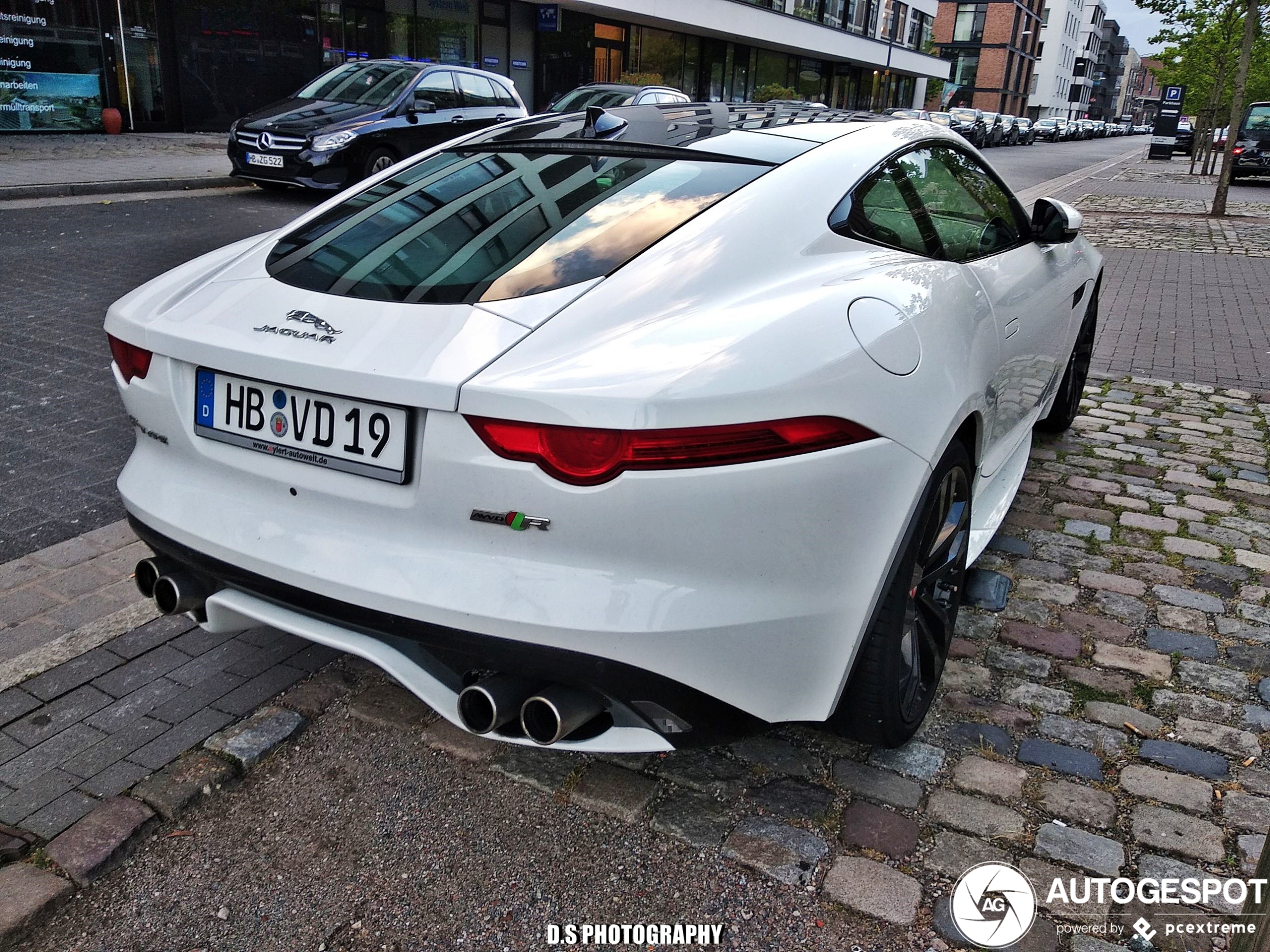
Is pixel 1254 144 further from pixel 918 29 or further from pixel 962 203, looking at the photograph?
pixel 918 29

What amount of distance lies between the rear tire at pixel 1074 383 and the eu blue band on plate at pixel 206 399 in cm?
400

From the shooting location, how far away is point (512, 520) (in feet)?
6.40

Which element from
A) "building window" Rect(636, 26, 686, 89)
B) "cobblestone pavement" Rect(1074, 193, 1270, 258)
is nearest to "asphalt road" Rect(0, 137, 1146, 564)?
"cobblestone pavement" Rect(1074, 193, 1270, 258)

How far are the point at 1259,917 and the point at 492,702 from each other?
1.32 metres

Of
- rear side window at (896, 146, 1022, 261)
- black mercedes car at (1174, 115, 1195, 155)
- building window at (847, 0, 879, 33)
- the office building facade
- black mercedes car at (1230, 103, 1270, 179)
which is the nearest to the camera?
rear side window at (896, 146, 1022, 261)

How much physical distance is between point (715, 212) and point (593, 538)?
94 cm

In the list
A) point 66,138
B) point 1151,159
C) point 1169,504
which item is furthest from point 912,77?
point 1169,504

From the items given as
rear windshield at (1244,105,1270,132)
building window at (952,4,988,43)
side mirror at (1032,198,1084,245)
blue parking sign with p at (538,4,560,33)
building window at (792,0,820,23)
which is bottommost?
side mirror at (1032,198,1084,245)

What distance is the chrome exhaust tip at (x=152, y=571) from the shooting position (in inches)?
97.9

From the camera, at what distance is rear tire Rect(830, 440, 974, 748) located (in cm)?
229

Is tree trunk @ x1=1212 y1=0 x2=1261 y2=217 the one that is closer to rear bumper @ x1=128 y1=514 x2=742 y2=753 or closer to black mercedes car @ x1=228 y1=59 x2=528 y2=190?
black mercedes car @ x1=228 y1=59 x2=528 y2=190

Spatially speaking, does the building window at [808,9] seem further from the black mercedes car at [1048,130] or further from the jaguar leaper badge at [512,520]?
the jaguar leaper badge at [512,520]

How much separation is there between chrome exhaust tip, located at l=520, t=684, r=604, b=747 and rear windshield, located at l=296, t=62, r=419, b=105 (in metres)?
12.9

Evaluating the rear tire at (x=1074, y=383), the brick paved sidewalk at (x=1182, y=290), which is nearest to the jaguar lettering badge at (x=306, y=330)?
the rear tire at (x=1074, y=383)
